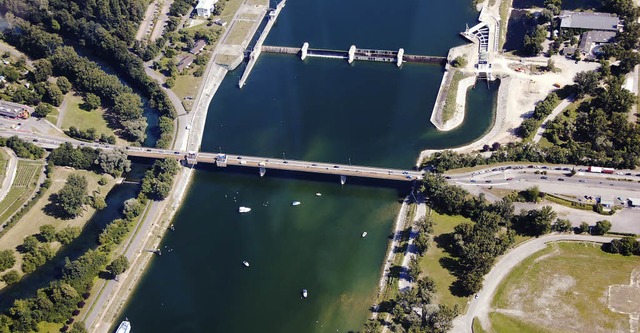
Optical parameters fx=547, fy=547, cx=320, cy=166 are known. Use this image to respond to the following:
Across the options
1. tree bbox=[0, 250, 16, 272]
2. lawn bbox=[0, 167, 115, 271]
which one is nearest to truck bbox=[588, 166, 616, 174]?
lawn bbox=[0, 167, 115, 271]

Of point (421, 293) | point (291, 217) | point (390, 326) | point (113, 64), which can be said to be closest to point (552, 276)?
point (421, 293)

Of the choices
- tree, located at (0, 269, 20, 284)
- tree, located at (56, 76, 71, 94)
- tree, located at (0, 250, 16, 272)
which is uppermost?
tree, located at (56, 76, 71, 94)

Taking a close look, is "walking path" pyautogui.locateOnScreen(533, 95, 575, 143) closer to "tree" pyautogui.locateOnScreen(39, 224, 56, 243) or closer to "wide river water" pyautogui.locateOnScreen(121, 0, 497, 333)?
"wide river water" pyautogui.locateOnScreen(121, 0, 497, 333)

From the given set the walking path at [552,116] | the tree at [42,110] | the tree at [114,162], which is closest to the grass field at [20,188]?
the tree at [114,162]

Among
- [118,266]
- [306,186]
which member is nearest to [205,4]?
[306,186]

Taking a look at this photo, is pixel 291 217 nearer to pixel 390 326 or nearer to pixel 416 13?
pixel 390 326

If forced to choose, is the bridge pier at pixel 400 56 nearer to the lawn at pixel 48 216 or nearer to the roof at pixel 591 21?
the roof at pixel 591 21

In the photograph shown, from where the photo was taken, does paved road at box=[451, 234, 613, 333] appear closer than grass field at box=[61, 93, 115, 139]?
Yes
